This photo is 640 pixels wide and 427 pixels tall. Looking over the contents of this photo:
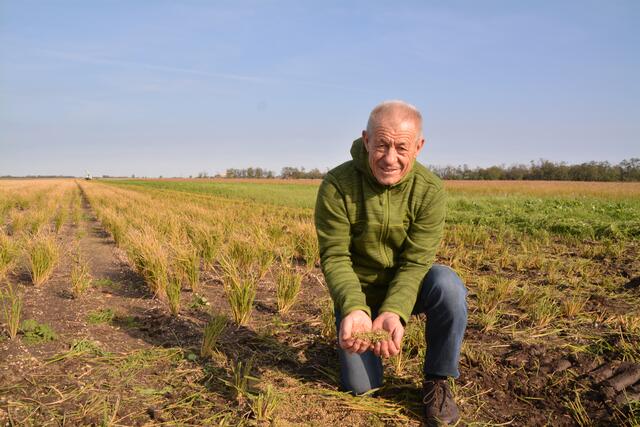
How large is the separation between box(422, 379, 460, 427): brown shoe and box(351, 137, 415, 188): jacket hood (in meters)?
0.99

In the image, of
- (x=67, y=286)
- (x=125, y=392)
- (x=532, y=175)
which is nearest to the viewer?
(x=125, y=392)

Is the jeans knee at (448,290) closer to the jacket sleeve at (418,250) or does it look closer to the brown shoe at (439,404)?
the jacket sleeve at (418,250)

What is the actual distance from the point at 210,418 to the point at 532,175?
72811 millimetres

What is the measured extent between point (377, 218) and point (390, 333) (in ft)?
1.94

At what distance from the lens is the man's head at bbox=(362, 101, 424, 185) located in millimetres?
2027

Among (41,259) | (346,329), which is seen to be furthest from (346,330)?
(41,259)

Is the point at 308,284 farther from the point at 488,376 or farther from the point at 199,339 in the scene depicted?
the point at 488,376

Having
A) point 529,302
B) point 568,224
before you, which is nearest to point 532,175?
point 568,224

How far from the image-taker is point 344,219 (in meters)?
2.26

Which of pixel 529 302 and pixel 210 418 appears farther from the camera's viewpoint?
pixel 529 302

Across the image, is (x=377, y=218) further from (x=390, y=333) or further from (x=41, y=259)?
(x=41, y=259)

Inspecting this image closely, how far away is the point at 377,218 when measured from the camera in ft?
7.36

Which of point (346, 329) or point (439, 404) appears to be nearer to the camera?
point (346, 329)

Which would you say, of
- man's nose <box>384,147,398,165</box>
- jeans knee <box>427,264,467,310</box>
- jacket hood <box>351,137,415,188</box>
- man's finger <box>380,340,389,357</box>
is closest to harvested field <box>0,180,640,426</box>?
man's finger <box>380,340,389,357</box>
